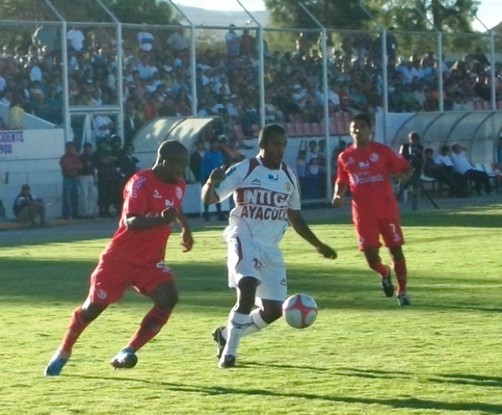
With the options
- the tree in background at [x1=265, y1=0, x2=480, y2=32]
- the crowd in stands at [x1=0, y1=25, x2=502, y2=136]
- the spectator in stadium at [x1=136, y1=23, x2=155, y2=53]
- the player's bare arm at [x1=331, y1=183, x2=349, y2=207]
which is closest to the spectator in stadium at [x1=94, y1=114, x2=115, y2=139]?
the crowd in stands at [x1=0, y1=25, x2=502, y2=136]

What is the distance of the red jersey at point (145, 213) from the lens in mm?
9805

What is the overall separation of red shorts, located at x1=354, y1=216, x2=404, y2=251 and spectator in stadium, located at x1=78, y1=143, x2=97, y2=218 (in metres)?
16.9

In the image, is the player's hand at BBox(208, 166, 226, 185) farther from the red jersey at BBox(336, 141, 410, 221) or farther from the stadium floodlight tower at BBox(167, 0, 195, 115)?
the stadium floodlight tower at BBox(167, 0, 195, 115)

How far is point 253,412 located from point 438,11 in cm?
4756

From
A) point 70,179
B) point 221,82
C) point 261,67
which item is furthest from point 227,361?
point 221,82

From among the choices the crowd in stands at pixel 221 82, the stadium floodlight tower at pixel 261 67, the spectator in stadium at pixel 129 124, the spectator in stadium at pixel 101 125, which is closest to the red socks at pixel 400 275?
the crowd in stands at pixel 221 82

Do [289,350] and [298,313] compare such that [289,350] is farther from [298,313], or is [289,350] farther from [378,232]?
[378,232]

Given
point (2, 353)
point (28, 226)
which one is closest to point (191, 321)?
point (2, 353)

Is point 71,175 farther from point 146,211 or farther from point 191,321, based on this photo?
point 146,211

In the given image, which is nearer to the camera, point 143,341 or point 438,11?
point 143,341

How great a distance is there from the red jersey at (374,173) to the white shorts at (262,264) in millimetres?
4371

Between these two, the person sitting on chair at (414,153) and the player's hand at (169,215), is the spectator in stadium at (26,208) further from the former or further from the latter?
the player's hand at (169,215)

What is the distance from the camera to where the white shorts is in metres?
10.4

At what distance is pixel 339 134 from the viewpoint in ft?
121
